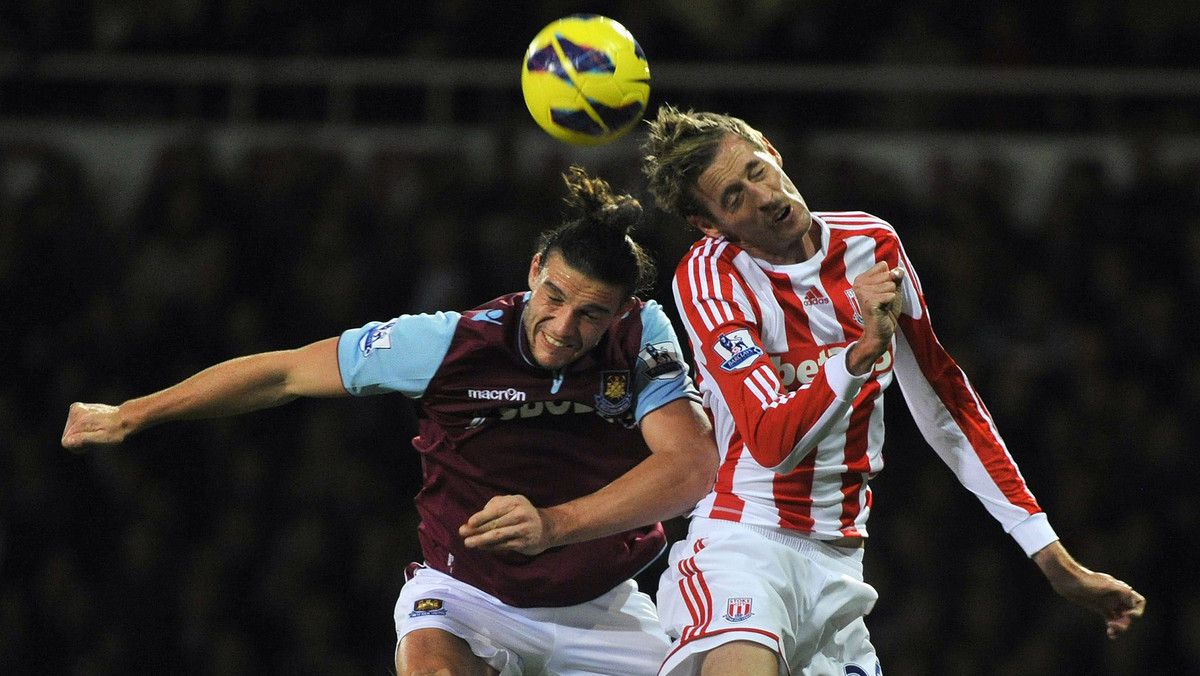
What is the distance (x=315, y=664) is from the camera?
253 inches

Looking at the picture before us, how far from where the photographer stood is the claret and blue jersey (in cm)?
378

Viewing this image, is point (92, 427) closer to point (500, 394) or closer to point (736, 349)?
point (500, 394)

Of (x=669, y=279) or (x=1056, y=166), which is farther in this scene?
(x=1056, y=166)

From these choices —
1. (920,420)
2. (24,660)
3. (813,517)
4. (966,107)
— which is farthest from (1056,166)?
(24,660)

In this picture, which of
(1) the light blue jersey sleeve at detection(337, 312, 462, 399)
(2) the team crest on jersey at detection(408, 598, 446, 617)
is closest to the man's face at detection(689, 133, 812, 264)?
(1) the light blue jersey sleeve at detection(337, 312, 462, 399)

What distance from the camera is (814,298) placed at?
11.5 ft

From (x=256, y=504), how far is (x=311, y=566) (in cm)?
41

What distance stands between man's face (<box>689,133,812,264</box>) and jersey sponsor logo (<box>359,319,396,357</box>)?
920mm

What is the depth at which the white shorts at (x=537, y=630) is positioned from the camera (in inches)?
147

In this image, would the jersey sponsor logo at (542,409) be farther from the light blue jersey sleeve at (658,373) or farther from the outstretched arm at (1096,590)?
the outstretched arm at (1096,590)

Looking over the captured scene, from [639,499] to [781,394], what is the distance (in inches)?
21.6

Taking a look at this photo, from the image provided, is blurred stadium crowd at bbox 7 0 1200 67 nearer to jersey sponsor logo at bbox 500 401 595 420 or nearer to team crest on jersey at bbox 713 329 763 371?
jersey sponsor logo at bbox 500 401 595 420

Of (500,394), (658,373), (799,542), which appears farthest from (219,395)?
(799,542)

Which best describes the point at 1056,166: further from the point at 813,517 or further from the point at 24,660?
the point at 24,660
